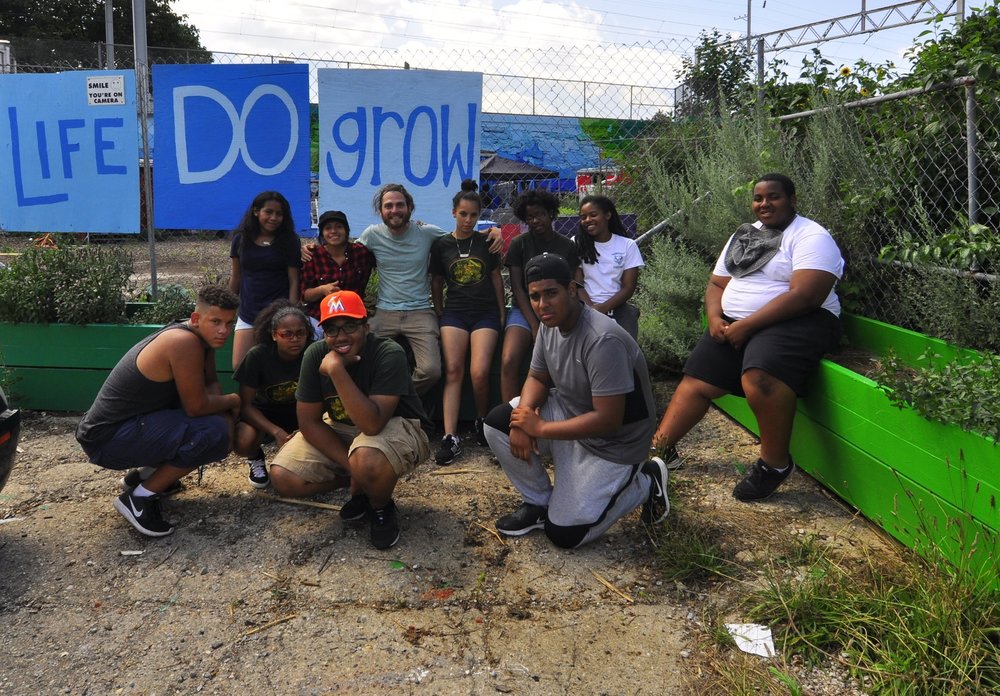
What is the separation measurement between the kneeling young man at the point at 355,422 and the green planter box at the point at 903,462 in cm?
198

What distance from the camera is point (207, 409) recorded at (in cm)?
390

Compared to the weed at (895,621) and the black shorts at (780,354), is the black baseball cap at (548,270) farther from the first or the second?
the weed at (895,621)

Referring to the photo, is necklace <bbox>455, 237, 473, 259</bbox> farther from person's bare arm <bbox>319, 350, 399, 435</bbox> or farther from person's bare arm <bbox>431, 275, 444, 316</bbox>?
person's bare arm <bbox>319, 350, 399, 435</bbox>

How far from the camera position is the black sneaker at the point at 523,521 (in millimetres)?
3783

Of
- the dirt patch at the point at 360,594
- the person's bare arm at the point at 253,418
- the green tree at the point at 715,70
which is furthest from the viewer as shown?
the green tree at the point at 715,70

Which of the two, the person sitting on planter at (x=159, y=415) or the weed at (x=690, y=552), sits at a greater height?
the person sitting on planter at (x=159, y=415)

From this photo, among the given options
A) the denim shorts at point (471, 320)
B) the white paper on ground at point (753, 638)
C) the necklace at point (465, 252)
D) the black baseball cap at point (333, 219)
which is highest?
the black baseball cap at point (333, 219)

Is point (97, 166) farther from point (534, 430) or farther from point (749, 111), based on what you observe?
point (749, 111)

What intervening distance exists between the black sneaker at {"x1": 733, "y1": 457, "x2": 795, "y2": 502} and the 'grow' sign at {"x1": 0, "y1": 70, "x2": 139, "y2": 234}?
4.61 metres

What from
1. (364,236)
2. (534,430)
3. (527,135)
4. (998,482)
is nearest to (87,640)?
(534,430)

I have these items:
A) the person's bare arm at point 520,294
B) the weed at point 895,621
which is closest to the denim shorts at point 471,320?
the person's bare arm at point 520,294

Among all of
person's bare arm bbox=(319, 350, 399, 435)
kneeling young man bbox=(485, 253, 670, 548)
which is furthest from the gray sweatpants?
person's bare arm bbox=(319, 350, 399, 435)

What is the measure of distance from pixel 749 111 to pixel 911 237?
96.9 inches

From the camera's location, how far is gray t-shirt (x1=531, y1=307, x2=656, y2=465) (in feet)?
11.2
